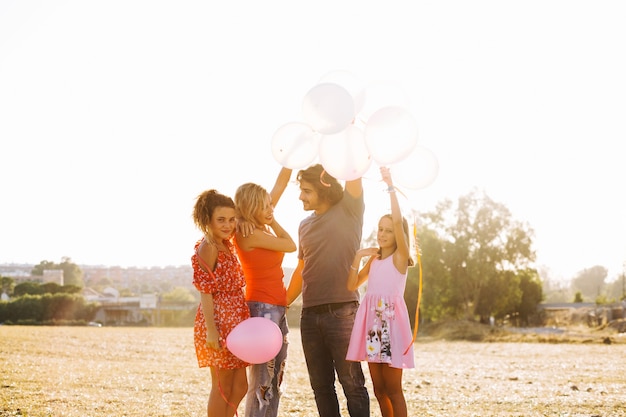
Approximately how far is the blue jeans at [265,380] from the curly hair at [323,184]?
834mm

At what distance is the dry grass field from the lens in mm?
7363

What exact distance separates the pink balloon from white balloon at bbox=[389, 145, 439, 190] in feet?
4.61

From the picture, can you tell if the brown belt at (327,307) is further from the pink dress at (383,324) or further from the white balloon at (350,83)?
the white balloon at (350,83)

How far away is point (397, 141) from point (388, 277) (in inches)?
39.4

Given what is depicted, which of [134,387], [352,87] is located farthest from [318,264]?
[134,387]

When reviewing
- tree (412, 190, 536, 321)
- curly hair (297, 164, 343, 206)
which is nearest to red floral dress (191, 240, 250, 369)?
curly hair (297, 164, 343, 206)

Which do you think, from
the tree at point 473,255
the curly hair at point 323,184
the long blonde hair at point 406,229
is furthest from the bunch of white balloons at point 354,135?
the tree at point 473,255

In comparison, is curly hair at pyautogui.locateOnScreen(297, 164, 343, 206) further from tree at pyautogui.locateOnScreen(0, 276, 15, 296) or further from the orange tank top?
tree at pyautogui.locateOnScreen(0, 276, 15, 296)

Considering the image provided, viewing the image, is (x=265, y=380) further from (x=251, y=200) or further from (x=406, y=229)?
(x=406, y=229)

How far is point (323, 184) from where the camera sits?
14.7ft

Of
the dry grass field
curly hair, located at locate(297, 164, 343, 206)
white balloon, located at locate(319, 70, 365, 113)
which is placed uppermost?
white balloon, located at locate(319, 70, 365, 113)

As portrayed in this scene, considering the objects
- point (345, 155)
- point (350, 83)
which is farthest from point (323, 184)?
point (350, 83)

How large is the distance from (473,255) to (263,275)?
117ft

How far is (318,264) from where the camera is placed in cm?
445
